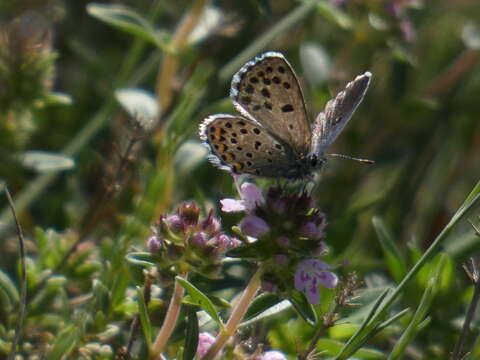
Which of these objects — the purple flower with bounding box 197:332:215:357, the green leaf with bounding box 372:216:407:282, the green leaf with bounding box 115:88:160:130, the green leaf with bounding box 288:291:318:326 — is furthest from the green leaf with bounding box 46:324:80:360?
the green leaf with bounding box 115:88:160:130

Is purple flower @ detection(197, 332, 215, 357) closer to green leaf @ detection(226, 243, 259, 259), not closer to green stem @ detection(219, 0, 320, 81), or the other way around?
green leaf @ detection(226, 243, 259, 259)

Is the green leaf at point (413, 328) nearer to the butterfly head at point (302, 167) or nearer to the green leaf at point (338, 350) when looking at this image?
the green leaf at point (338, 350)

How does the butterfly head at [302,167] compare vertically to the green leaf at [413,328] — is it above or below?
above

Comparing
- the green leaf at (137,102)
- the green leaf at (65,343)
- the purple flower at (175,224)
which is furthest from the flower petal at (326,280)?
the green leaf at (137,102)

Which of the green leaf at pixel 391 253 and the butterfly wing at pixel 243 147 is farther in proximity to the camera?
the green leaf at pixel 391 253

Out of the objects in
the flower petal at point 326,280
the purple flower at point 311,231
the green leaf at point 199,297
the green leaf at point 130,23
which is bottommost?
the green leaf at point 199,297

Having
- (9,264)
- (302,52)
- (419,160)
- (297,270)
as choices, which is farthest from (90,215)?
(419,160)
